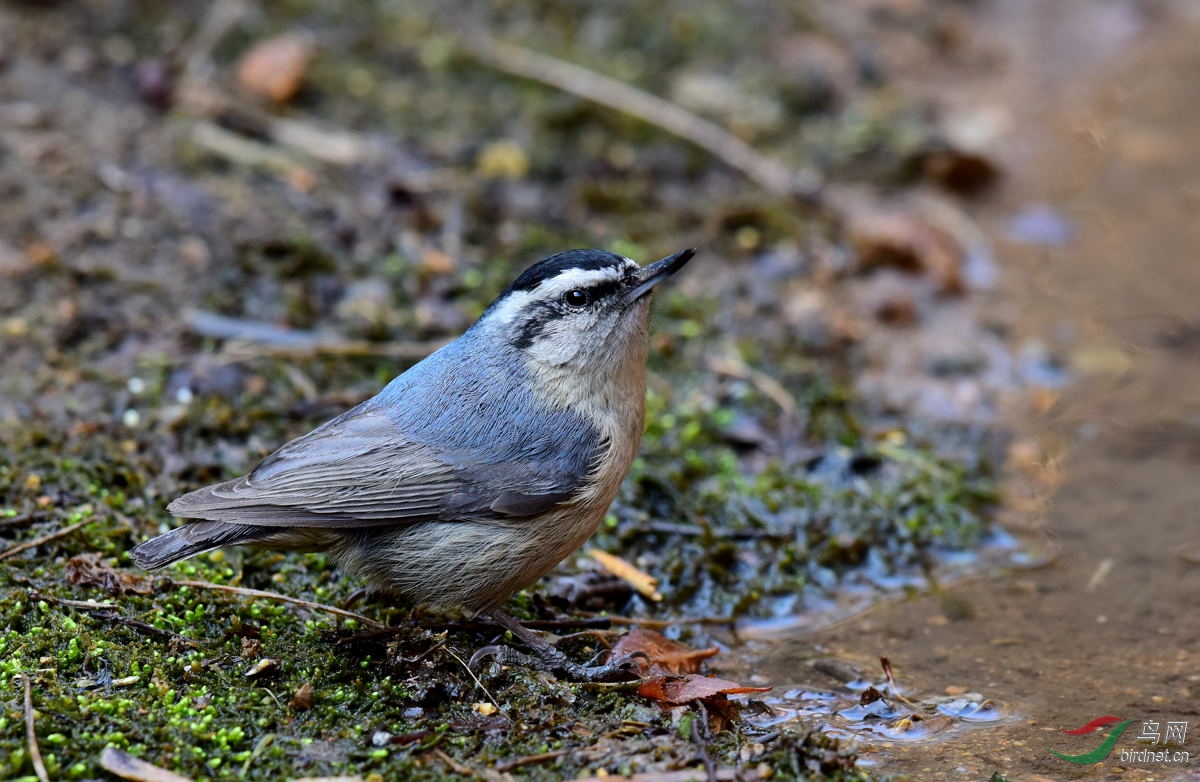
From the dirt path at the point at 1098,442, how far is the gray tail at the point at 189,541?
210 cm

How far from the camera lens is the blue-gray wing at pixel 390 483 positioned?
14.8 ft

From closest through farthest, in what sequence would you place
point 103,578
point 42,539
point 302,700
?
point 302,700, point 103,578, point 42,539

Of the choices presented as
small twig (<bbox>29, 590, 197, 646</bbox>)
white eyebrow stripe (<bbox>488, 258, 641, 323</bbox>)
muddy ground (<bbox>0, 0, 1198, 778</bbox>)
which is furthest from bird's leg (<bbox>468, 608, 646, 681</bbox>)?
white eyebrow stripe (<bbox>488, 258, 641, 323</bbox>)

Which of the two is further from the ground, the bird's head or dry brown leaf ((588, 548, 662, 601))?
the bird's head

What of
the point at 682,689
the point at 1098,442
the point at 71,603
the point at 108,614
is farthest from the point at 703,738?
the point at 1098,442

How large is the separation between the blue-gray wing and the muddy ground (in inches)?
17.7

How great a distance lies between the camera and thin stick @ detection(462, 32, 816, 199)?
834cm

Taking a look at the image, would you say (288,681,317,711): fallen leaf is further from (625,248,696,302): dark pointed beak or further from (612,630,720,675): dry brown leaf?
(625,248,696,302): dark pointed beak

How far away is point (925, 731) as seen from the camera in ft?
14.7

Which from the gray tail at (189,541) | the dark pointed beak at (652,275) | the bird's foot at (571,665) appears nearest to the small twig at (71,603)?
the gray tail at (189,541)

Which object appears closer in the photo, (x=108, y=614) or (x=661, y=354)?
(x=108, y=614)

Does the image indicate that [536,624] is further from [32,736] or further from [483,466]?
[32,736]

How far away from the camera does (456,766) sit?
3891 millimetres

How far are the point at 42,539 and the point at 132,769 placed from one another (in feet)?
4.67
